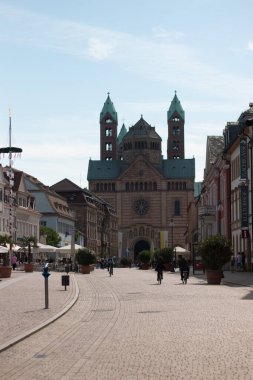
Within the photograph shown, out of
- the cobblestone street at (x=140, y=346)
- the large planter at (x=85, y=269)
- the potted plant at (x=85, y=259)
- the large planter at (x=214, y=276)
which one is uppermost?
the potted plant at (x=85, y=259)

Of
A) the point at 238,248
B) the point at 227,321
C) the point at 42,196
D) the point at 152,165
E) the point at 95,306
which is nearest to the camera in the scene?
the point at 227,321

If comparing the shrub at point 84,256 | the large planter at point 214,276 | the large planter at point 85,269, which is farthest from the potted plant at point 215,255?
the large planter at point 85,269

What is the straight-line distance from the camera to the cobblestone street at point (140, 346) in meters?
11.5

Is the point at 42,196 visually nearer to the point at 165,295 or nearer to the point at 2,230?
the point at 2,230

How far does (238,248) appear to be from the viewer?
70.4m

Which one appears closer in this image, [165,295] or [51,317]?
[51,317]

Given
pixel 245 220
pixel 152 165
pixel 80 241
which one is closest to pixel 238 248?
pixel 245 220

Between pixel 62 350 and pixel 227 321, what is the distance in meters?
6.14

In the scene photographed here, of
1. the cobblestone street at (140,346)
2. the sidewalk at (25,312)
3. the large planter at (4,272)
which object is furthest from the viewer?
the large planter at (4,272)

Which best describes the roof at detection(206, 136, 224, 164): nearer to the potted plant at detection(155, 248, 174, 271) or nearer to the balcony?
the balcony

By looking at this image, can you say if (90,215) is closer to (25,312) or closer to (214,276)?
(214,276)

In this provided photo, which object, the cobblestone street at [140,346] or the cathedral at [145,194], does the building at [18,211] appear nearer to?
the cathedral at [145,194]

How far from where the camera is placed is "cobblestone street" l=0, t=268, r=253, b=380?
1152 cm

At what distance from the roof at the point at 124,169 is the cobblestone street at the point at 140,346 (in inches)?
6201
